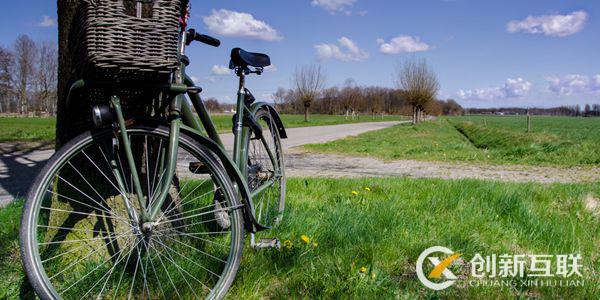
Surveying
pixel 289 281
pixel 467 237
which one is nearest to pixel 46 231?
pixel 289 281

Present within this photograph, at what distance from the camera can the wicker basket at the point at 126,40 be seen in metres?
1.79

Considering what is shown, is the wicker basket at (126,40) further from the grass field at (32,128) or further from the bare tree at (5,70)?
the bare tree at (5,70)

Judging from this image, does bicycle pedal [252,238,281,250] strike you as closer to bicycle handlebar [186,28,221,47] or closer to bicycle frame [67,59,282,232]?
bicycle frame [67,59,282,232]

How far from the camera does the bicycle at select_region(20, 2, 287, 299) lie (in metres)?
1.98

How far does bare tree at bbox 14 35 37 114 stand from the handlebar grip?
64.4 metres

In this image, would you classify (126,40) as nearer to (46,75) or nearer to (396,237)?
(396,237)

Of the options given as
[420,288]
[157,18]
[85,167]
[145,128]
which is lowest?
[420,288]

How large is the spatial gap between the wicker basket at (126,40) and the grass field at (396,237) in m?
1.19

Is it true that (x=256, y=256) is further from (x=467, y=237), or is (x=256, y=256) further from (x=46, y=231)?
(x=467, y=237)

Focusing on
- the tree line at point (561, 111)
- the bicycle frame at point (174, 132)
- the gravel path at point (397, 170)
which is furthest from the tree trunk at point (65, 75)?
the tree line at point (561, 111)

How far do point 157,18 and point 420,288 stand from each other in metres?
1.91

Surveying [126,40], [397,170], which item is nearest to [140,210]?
[126,40]

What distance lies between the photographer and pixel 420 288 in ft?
7.82

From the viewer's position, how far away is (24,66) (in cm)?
5706
